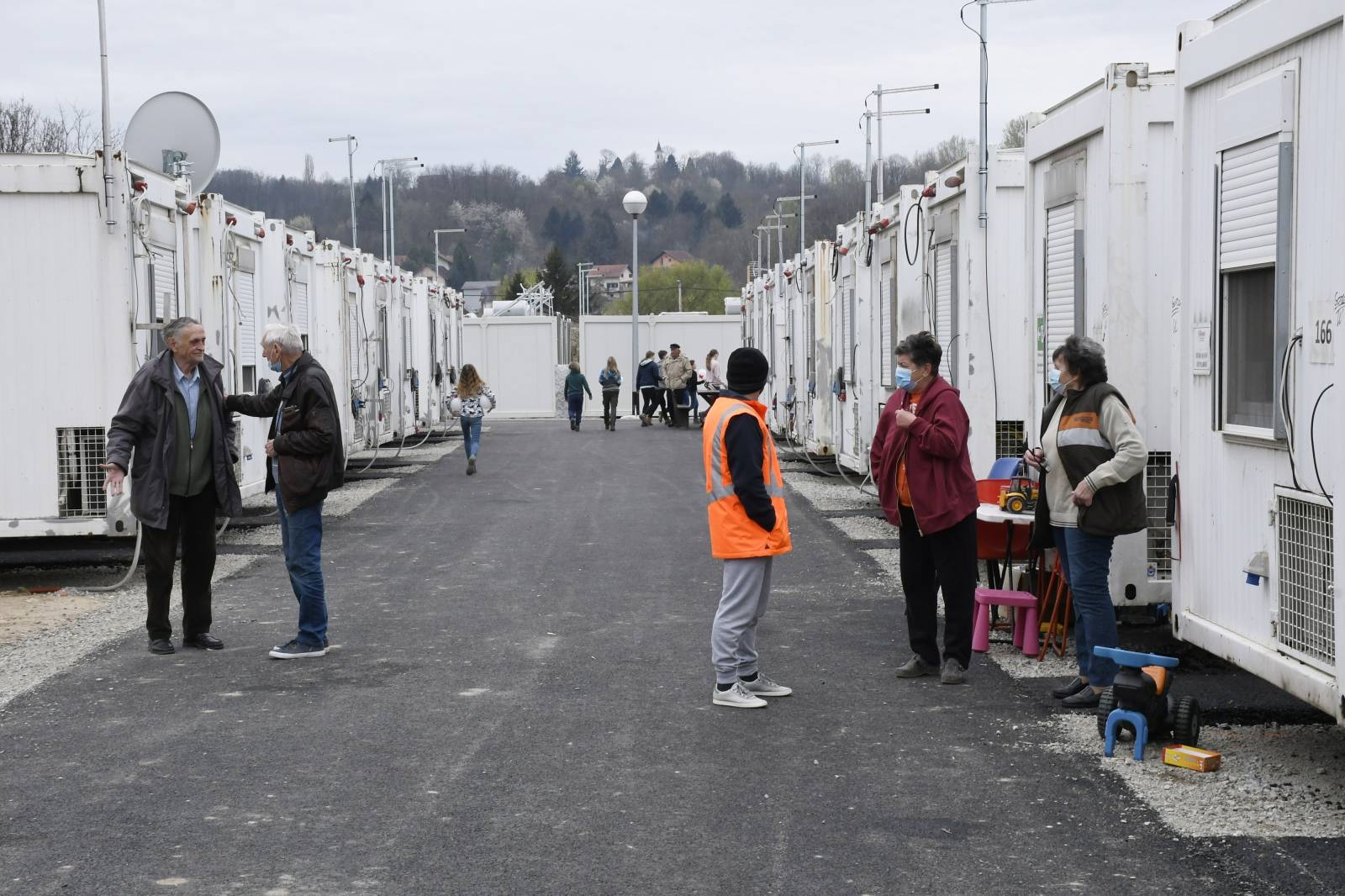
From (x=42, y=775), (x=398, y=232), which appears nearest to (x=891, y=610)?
(x=42, y=775)

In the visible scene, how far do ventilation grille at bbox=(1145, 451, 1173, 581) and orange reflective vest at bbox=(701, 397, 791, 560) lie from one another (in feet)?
7.73

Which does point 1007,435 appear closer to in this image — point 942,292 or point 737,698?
point 942,292

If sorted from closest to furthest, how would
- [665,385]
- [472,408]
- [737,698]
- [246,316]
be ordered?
1. [737,698]
2. [246,316]
3. [472,408]
4. [665,385]

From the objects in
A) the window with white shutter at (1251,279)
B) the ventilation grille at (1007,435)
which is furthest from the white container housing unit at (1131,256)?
the ventilation grille at (1007,435)

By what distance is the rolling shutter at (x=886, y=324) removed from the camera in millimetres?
14453

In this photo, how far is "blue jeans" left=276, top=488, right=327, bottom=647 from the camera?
320 inches

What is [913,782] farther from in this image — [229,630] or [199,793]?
[229,630]

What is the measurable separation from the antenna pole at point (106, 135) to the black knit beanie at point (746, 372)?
5.49 metres

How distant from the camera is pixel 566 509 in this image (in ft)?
50.9

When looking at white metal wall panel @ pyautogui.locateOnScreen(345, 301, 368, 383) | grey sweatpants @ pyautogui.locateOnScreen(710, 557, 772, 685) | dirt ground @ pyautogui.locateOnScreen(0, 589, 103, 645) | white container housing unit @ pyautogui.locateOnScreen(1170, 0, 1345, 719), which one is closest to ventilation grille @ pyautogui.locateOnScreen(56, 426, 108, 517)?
dirt ground @ pyautogui.locateOnScreen(0, 589, 103, 645)

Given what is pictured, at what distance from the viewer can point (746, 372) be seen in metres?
6.97

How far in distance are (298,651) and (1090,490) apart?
415cm

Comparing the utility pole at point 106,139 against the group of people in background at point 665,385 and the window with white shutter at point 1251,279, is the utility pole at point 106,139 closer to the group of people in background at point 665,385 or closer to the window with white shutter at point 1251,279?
the window with white shutter at point 1251,279

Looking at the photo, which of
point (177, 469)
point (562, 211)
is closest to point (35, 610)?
point (177, 469)
